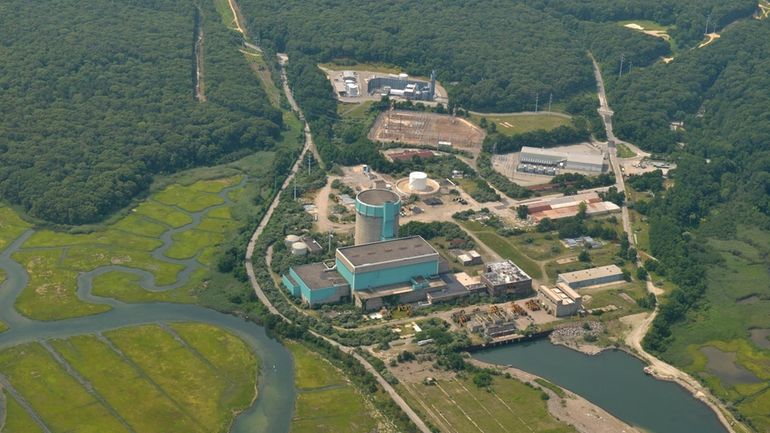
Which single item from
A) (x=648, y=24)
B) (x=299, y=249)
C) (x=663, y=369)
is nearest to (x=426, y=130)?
(x=299, y=249)

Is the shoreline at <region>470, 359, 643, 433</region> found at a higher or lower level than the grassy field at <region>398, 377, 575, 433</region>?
higher

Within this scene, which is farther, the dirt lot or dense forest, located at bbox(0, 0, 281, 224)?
the dirt lot

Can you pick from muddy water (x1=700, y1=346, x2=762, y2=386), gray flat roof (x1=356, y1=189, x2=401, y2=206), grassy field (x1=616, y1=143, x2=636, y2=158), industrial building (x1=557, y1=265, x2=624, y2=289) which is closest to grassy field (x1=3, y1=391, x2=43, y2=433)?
gray flat roof (x1=356, y1=189, x2=401, y2=206)

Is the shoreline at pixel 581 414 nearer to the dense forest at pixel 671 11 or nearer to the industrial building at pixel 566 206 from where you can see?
the industrial building at pixel 566 206

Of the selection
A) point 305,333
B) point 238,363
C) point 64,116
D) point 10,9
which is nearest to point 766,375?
point 305,333

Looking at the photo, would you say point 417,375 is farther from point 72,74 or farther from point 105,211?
point 72,74

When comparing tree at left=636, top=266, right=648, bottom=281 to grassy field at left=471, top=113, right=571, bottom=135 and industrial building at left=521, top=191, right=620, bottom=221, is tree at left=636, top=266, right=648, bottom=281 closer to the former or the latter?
industrial building at left=521, top=191, right=620, bottom=221

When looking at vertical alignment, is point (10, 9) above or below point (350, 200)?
above
